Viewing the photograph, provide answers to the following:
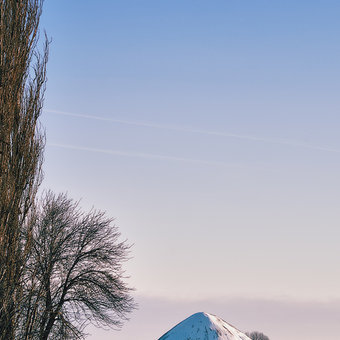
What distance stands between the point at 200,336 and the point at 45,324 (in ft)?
50.2

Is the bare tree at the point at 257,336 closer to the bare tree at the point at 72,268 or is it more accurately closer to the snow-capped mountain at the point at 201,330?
the bare tree at the point at 72,268

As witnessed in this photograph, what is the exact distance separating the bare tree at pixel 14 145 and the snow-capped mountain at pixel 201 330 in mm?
4851

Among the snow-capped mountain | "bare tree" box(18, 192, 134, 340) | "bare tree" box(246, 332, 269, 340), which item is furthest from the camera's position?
"bare tree" box(246, 332, 269, 340)

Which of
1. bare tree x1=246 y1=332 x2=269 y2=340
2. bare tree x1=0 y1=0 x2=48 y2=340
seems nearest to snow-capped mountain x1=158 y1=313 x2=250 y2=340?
bare tree x1=0 y1=0 x2=48 y2=340

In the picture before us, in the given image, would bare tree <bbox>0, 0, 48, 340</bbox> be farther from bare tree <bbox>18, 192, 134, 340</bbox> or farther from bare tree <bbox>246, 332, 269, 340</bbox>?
bare tree <bbox>246, 332, 269, 340</bbox>

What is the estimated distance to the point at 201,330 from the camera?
11.8 metres

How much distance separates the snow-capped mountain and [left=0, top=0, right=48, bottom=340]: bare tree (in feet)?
15.9

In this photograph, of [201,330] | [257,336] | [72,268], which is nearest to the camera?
[201,330]

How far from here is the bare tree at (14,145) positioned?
14336mm

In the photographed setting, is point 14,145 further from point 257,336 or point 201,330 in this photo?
point 257,336

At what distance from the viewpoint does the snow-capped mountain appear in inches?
461

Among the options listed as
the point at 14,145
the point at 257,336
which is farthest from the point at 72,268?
the point at 257,336

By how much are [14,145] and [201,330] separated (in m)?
6.89

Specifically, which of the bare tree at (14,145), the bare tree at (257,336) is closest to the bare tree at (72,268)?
the bare tree at (14,145)
